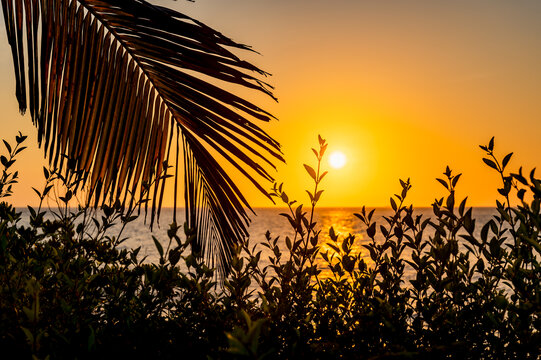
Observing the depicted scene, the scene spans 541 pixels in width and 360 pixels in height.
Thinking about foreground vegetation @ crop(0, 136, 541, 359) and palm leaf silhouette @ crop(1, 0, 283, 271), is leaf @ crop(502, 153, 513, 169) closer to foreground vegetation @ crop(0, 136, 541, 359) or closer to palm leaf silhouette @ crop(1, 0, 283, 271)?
foreground vegetation @ crop(0, 136, 541, 359)

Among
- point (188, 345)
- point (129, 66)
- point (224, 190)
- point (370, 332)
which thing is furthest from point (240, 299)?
point (129, 66)

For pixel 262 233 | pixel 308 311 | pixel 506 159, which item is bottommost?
pixel 262 233

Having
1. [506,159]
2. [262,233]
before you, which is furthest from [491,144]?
[262,233]

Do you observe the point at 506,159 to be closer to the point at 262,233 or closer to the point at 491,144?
the point at 491,144

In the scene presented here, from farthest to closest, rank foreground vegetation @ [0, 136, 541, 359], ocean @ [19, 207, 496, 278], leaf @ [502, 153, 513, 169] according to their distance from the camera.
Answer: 1. ocean @ [19, 207, 496, 278]
2. leaf @ [502, 153, 513, 169]
3. foreground vegetation @ [0, 136, 541, 359]

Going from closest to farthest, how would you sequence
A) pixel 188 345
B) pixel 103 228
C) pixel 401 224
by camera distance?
1. pixel 188 345
2. pixel 401 224
3. pixel 103 228

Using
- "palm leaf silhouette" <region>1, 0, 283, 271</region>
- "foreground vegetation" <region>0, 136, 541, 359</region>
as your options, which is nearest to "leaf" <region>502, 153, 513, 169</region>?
"foreground vegetation" <region>0, 136, 541, 359</region>

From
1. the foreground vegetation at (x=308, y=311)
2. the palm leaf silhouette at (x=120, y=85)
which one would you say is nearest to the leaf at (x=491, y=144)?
the foreground vegetation at (x=308, y=311)

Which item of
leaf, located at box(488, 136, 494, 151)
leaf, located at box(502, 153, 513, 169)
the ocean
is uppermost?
leaf, located at box(488, 136, 494, 151)

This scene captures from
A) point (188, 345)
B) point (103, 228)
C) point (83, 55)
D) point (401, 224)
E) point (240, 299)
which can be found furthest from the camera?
point (103, 228)

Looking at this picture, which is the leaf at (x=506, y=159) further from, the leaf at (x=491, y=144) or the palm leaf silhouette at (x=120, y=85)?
the palm leaf silhouette at (x=120, y=85)

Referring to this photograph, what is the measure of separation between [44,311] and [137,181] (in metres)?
0.79

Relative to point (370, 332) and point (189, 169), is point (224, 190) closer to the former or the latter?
point (189, 169)

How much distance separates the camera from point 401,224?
254 centimetres
